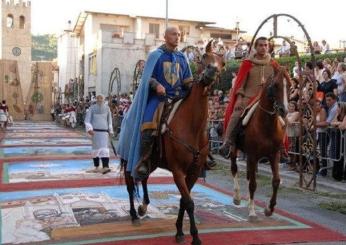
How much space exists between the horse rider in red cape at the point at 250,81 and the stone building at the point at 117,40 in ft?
71.2

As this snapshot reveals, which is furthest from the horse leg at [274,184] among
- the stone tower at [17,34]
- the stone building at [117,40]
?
the stone tower at [17,34]

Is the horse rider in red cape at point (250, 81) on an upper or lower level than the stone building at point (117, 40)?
lower

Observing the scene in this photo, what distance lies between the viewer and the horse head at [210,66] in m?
6.52

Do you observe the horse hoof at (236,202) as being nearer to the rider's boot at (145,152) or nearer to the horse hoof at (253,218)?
the horse hoof at (253,218)

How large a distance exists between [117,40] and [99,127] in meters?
30.2

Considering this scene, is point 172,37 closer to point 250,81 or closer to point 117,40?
point 250,81

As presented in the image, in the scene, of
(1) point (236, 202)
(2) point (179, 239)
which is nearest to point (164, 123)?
(2) point (179, 239)

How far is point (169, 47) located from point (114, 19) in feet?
150

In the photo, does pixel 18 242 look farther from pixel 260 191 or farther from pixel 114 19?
pixel 114 19

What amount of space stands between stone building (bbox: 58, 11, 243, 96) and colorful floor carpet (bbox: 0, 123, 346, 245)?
798 inches

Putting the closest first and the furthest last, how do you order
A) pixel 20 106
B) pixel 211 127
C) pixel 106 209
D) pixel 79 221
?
pixel 79 221
pixel 106 209
pixel 211 127
pixel 20 106

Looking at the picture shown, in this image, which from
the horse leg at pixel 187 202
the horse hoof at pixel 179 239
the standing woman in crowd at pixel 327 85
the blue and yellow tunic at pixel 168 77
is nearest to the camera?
the horse leg at pixel 187 202

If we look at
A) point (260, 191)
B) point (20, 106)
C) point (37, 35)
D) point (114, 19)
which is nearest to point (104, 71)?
point (114, 19)

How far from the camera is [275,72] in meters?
8.30
